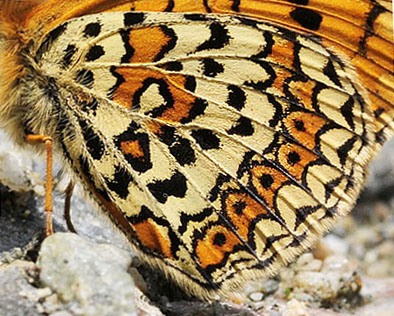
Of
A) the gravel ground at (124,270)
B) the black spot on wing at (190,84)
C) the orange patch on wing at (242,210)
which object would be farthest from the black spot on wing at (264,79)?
the gravel ground at (124,270)

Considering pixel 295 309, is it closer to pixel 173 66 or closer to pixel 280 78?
pixel 280 78

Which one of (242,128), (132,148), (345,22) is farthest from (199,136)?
(345,22)

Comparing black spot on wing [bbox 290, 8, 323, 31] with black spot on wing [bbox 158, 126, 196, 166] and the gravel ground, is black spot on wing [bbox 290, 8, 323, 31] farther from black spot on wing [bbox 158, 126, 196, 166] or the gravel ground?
the gravel ground

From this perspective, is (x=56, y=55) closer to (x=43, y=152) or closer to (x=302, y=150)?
(x=43, y=152)

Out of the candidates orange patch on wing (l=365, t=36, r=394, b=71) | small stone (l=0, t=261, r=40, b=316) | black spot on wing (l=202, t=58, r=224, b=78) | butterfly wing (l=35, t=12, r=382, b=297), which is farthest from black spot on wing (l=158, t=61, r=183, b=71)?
small stone (l=0, t=261, r=40, b=316)

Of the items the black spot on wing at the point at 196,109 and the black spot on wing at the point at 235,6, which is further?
the black spot on wing at the point at 235,6

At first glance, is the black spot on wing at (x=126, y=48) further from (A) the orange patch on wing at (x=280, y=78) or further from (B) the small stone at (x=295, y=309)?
(B) the small stone at (x=295, y=309)

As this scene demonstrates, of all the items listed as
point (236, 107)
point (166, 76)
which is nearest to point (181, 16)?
point (166, 76)
